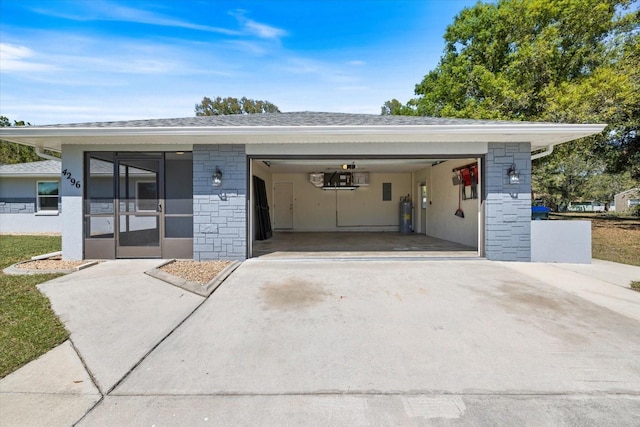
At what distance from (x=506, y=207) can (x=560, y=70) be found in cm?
1120

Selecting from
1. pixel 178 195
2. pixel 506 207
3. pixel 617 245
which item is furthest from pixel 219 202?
pixel 617 245

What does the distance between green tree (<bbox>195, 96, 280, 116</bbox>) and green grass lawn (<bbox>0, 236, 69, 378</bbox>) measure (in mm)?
27920

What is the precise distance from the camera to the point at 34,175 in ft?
40.1

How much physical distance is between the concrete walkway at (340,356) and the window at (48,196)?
10533 mm

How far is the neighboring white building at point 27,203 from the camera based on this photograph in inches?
495

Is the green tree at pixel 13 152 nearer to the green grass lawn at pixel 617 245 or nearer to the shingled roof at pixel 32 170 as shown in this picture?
the shingled roof at pixel 32 170

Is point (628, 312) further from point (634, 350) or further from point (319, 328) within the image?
point (319, 328)

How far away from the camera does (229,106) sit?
30.5 metres

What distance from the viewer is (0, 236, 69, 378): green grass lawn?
2.71m

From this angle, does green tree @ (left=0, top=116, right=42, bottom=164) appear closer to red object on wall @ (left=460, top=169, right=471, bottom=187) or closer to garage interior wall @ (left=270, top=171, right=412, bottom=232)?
garage interior wall @ (left=270, top=171, right=412, bottom=232)

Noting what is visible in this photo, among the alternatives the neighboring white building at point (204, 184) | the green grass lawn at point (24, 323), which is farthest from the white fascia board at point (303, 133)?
the green grass lawn at point (24, 323)

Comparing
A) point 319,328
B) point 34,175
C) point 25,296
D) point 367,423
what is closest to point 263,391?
point 367,423

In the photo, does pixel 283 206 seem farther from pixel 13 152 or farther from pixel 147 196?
pixel 13 152

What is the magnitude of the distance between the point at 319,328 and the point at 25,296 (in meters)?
4.19
